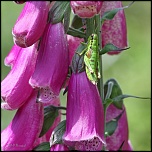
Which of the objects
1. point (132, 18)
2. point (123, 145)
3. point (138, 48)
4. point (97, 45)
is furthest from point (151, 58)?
point (97, 45)

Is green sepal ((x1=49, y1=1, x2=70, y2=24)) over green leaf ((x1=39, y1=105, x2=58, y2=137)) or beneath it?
over

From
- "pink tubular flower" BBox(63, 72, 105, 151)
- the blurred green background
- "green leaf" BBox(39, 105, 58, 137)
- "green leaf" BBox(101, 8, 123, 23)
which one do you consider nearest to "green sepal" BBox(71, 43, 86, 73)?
"pink tubular flower" BBox(63, 72, 105, 151)

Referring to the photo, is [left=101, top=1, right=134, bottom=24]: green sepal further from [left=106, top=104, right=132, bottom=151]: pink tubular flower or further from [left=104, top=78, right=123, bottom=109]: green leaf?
[left=106, top=104, right=132, bottom=151]: pink tubular flower

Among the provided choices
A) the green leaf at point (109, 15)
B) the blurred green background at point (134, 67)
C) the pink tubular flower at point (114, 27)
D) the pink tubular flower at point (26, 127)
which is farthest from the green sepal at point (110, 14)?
the blurred green background at point (134, 67)

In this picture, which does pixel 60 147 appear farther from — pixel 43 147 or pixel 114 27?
pixel 114 27

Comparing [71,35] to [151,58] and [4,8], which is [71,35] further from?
[4,8]
